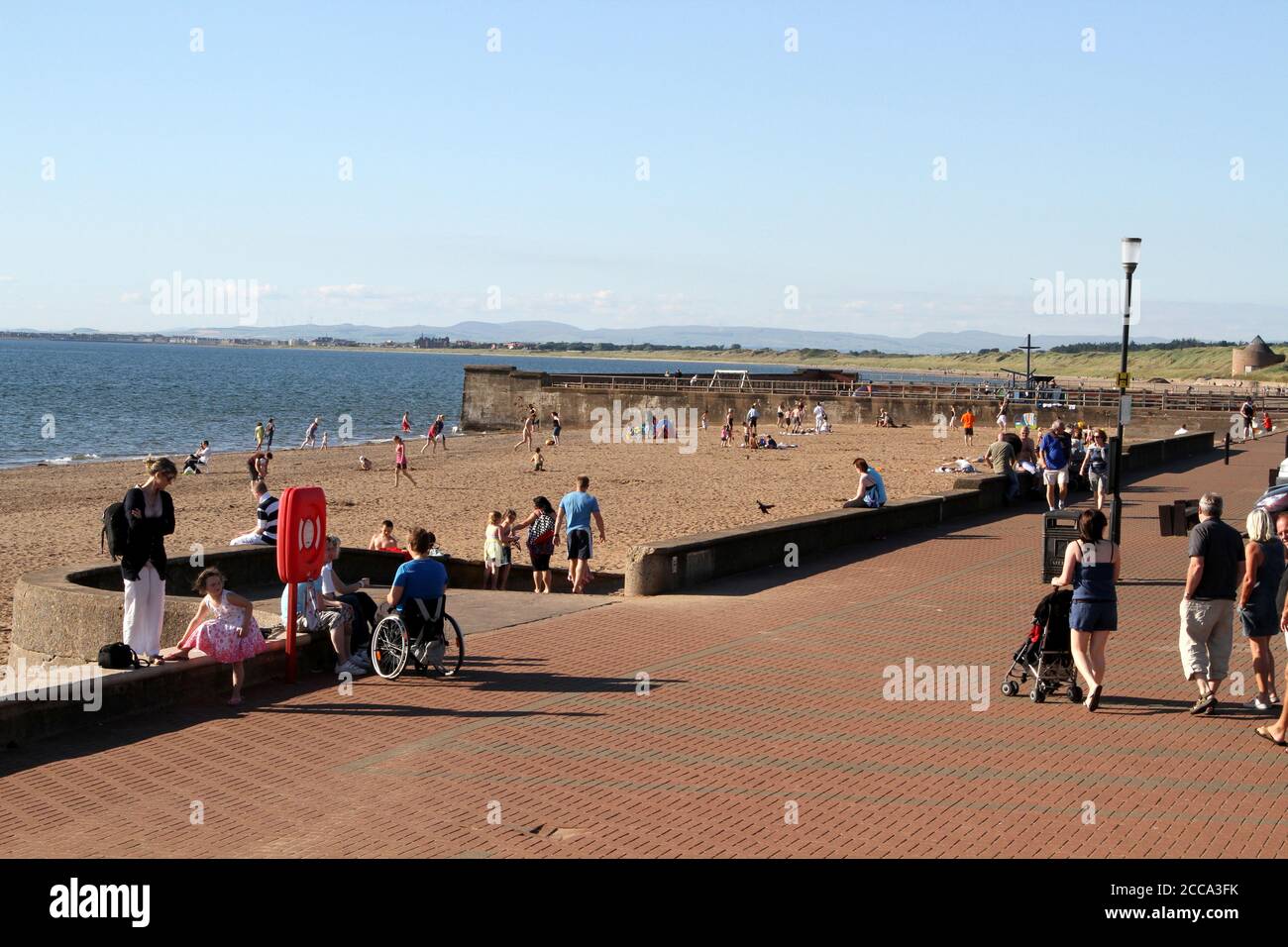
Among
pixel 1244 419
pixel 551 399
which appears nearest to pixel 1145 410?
pixel 1244 419

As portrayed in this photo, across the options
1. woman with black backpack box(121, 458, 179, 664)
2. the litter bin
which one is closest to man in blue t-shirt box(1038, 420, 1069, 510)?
the litter bin

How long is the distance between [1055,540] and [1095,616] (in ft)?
17.6

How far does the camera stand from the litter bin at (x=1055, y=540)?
14602 millimetres

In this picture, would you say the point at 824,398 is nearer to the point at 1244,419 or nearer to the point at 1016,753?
the point at 1244,419

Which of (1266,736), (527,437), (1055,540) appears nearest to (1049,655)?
(1266,736)

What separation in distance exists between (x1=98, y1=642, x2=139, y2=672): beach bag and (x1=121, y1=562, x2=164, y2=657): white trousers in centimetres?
85

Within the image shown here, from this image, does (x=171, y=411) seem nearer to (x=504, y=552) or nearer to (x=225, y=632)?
(x=504, y=552)

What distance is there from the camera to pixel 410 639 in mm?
10203

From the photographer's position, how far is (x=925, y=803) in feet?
24.1

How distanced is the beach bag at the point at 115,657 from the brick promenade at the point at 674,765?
1.91 feet

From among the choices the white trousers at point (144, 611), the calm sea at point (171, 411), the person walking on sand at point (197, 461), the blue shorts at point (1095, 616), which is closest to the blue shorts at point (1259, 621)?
the blue shorts at point (1095, 616)
